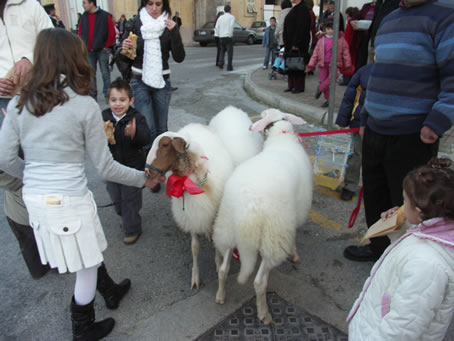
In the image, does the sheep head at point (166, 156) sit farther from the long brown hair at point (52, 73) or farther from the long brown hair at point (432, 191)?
the long brown hair at point (432, 191)

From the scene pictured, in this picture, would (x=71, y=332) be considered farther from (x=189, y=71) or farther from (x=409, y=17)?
(x=189, y=71)

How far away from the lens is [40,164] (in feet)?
6.09

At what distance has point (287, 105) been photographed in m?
7.47

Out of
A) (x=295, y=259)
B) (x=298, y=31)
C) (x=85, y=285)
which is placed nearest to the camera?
A: (x=85, y=285)

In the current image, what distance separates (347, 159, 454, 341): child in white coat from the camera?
4.61ft

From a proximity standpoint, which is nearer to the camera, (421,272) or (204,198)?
(421,272)

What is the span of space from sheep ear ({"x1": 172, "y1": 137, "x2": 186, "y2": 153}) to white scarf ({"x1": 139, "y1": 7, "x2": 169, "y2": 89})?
179cm

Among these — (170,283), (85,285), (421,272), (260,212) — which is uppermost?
(421,272)

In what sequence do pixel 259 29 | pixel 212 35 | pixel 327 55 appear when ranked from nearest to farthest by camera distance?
1. pixel 327 55
2. pixel 212 35
3. pixel 259 29

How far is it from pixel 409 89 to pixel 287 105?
5.34 meters

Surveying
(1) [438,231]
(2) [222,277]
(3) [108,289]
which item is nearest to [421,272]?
(1) [438,231]

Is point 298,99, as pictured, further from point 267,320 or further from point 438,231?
point 438,231

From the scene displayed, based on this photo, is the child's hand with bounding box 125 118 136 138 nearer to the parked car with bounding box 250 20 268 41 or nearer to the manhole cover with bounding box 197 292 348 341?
the manhole cover with bounding box 197 292 348 341

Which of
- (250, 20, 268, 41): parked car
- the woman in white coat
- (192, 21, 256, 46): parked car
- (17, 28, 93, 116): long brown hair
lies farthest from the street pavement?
(250, 20, 268, 41): parked car
